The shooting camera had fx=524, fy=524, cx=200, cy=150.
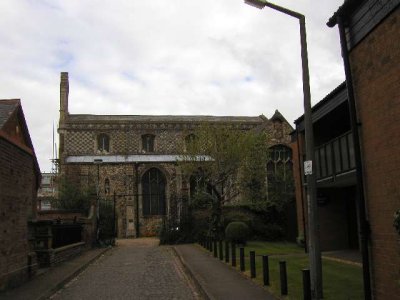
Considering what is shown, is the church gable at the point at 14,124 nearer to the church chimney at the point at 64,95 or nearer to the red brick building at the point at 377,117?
the red brick building at the point at 377,117

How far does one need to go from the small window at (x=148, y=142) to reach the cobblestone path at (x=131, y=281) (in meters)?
26.7

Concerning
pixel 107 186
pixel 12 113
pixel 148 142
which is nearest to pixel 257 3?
pixel 12 113

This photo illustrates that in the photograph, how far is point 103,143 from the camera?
48281 mm

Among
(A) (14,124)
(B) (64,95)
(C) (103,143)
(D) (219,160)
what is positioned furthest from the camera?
(B) (64,95)

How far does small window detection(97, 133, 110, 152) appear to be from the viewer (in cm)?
4800

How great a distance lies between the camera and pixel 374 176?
874cm

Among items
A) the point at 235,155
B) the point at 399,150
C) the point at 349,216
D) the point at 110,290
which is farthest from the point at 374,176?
the point at 235,155

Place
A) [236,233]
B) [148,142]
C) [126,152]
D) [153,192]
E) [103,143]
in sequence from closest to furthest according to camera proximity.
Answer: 1. [236,233]
2. [153,192]
3. [126,152]
4. [103,143]
5. [148,142]

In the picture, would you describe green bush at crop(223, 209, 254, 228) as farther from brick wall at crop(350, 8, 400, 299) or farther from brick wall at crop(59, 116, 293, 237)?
brick wall at crop(350, 8, 400, 299)

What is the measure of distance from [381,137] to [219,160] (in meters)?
23.5

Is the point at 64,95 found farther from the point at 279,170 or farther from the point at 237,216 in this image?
the point at 237,216

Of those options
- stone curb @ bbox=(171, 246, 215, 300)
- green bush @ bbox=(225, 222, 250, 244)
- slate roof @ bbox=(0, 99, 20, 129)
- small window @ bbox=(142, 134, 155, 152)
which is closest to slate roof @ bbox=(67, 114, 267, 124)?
small window @ bbox=(142, 134, 155, 152)

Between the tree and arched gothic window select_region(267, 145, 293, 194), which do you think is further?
arched gothic window select_region(267, 145, 293, 194)

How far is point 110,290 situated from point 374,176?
312 inches
